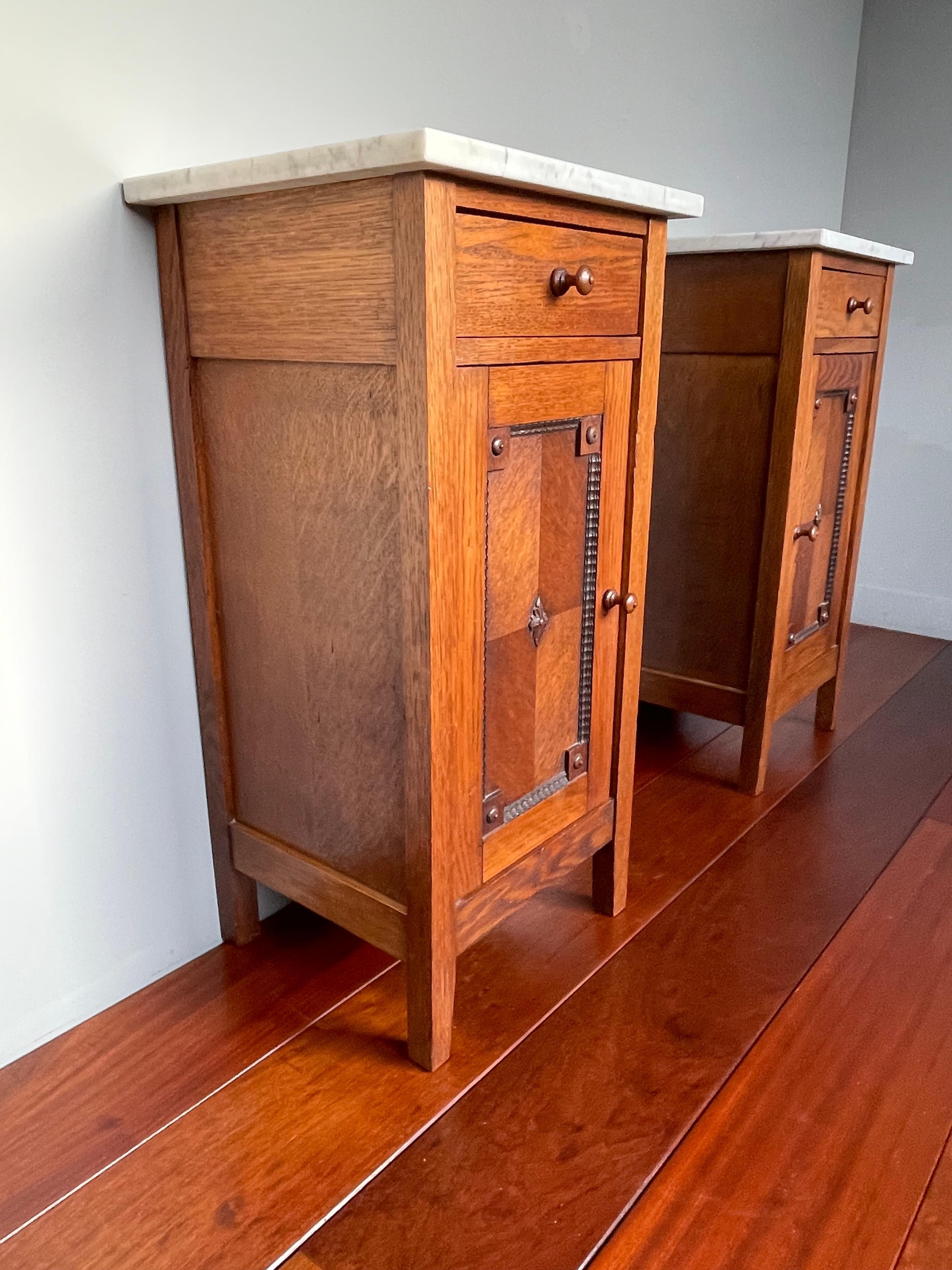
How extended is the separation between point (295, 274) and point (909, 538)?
2.11 meters

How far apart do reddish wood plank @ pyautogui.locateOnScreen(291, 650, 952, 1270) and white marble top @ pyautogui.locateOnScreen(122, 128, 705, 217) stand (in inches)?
34.9

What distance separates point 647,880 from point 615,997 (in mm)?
276

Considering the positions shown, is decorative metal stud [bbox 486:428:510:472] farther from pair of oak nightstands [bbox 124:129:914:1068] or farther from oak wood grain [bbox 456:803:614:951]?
oak wood grain [bbox 456:803:614:951]

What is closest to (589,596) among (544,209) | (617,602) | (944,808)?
(617,602)

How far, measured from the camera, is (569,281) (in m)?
0.94

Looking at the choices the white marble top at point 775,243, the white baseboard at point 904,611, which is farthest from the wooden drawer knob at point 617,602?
the white baseboard at point 904,611

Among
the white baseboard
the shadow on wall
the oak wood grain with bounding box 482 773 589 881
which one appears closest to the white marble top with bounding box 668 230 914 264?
the oak wood grain with bounding box 482 773 589 881

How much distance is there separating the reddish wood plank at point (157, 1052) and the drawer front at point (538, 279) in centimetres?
79

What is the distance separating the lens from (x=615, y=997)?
45.9 inches

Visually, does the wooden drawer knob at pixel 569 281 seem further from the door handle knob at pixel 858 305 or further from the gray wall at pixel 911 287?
the gray wall at pixel 911 287

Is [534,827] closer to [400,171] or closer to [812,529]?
[400,171]

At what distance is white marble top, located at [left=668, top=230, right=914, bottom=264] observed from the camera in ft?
4.58

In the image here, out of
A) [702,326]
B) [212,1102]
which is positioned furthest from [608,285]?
[212,1102]

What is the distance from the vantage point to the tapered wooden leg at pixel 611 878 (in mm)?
1302
